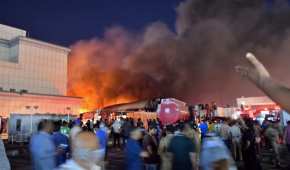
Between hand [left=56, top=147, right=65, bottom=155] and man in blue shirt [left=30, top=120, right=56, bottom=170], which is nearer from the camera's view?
man in blue shirt [left=30, top=120, right=56, bottom=170]

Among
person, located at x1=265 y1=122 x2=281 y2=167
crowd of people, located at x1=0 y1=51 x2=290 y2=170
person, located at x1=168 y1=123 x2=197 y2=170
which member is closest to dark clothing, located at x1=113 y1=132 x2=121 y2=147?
crowd of people, located at x1=0 y1=51 x2=290 y2=170

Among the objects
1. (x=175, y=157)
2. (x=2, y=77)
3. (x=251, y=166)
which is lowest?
(x=251, y=166)

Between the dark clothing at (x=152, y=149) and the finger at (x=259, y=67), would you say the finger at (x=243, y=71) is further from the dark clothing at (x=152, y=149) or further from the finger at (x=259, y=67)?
the dark clothing at (x=152, y=149)

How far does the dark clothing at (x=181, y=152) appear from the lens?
602cm

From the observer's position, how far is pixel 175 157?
19.9 feet

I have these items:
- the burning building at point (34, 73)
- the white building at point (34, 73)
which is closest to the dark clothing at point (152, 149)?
the white building at point (34, 73)

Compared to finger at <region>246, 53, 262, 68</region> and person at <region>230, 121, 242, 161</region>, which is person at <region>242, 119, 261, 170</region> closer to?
person at <region>230, 121, 242, 161</region>

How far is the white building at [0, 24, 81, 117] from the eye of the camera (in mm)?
39600

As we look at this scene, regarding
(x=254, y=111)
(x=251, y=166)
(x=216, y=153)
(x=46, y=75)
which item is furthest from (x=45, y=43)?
(x=216, y=153)

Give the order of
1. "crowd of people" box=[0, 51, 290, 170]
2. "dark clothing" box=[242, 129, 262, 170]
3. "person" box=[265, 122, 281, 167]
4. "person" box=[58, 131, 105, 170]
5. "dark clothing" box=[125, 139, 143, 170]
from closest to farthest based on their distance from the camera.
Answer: "crowd of people" box=[0, 51, 290, 170], "person" box=[58, 131, 105, 170], "dark clothing" box=[125, 139, 143, 170], "dark clothing" box=[242, 129, 262, 170], "person" box=[265, 122, 281, 167]

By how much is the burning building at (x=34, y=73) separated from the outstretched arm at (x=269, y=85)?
37.9 metres

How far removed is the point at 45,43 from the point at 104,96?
557 inches

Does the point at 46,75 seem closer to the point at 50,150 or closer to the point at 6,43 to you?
the point at 6,43

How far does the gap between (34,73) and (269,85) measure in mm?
48438
